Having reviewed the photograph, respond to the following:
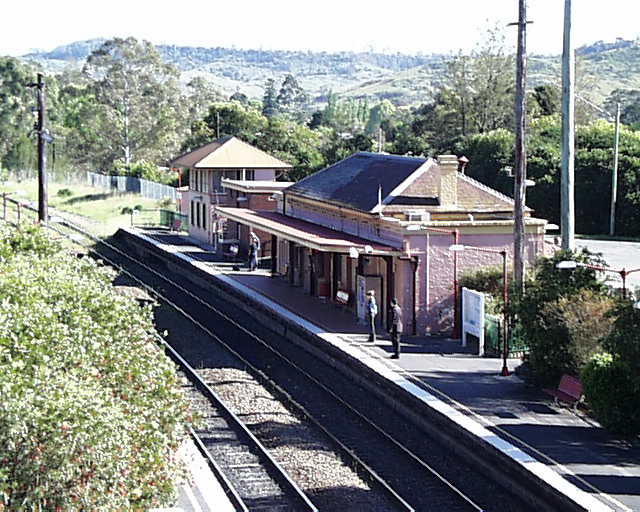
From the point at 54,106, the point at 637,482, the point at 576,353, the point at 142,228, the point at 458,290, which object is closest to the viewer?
the point at 637,482

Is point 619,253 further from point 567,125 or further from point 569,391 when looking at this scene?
point 569,391

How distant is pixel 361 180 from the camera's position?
36.3 metres

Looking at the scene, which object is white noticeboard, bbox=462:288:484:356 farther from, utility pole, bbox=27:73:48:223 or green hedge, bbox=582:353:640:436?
utility pole, bbox=27:73:48:223

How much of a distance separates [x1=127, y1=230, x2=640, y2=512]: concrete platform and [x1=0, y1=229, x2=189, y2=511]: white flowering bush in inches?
230

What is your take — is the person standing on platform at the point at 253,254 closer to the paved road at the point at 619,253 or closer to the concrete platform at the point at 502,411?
the concrete platform at the point at 502,411

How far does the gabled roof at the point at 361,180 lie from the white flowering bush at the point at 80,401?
17842mm

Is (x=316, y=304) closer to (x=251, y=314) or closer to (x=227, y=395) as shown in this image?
(x=251, y=314)

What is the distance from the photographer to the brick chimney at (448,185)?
103 ft

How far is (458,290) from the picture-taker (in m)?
29.1

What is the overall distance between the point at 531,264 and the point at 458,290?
2.19 meters

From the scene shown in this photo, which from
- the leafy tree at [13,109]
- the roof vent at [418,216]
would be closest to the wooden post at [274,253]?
the roof vent at [418,216]

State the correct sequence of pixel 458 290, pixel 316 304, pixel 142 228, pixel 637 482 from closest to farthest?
pixel 637 482
pixel 458 290
pixel 316 304
pixel 142 228

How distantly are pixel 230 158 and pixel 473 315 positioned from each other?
1158 inches

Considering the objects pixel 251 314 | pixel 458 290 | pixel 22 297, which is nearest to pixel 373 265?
pixel 458 290
